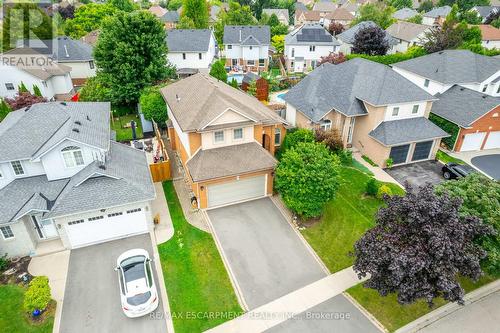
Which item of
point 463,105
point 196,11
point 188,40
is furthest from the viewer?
point 196,11

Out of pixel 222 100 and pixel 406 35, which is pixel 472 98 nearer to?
pixel 222 100

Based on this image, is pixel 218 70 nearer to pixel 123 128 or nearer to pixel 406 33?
pixel 123 128

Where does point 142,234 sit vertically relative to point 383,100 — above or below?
below

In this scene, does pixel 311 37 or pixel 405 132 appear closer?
pixel 405 132

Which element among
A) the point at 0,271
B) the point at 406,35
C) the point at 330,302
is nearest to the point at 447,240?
the point at 330,302

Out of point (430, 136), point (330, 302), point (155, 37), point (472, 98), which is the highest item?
point (155, 37)

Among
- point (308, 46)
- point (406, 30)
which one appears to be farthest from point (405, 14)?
point (308, 46)

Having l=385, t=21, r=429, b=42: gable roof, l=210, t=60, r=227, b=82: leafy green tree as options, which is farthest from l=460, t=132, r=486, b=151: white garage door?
l=385, t=21, r=429, b=42: gable roof
